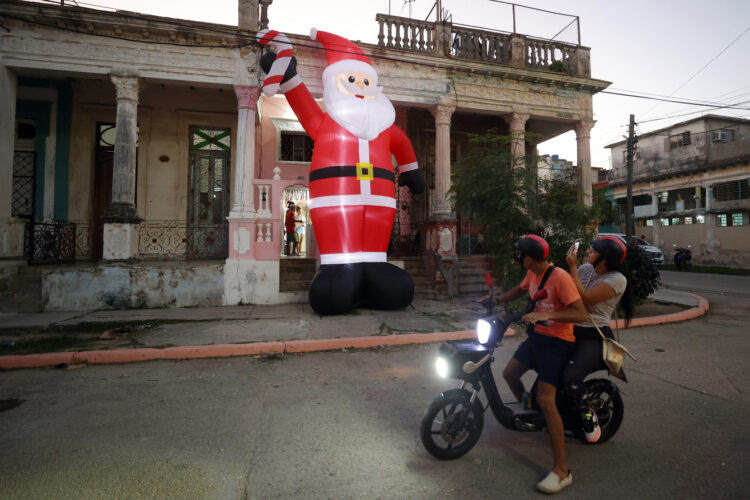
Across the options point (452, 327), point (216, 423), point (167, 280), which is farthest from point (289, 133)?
point (216, 423)

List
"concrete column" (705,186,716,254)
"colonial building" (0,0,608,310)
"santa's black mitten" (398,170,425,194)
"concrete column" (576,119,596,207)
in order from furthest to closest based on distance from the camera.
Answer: "concrete column" (705,186,716,254) < "concrete column" (576,119,596,207) < "colonial building" (0,0,608,310) < "santa's black mitten" (398,170,425,194)

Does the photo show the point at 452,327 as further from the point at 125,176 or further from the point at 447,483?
the point at 125,176

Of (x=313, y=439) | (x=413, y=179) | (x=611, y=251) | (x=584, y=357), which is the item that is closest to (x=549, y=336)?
(x=584, y=357)

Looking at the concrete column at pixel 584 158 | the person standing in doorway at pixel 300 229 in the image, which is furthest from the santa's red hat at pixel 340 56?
the concrete column at pixel 584 158

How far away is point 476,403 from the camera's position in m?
2.49

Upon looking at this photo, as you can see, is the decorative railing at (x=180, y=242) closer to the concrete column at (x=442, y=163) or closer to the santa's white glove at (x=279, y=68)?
the santa's white glove at (x=279, y=68)

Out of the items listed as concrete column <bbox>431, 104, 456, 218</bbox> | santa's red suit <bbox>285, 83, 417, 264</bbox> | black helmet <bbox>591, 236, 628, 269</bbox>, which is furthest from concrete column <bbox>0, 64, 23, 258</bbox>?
black helmet <bbox>591, 236, 628, 269</bbox>

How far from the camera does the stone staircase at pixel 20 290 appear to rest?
7.61 meters

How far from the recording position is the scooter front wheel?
2.40 meters


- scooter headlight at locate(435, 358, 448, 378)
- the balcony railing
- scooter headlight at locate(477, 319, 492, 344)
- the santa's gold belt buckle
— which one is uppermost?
the balcony railing

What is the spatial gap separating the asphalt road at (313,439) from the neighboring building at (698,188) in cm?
2387

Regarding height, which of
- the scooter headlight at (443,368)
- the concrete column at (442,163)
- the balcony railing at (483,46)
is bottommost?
the scooter headlight at (443,368)

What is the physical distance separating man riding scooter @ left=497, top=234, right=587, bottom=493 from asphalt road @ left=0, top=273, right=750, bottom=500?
0.27m

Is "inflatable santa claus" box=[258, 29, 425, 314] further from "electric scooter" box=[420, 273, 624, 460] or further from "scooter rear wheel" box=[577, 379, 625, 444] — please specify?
"scooter rear wheel" box=[577, 379, 625, 444]
